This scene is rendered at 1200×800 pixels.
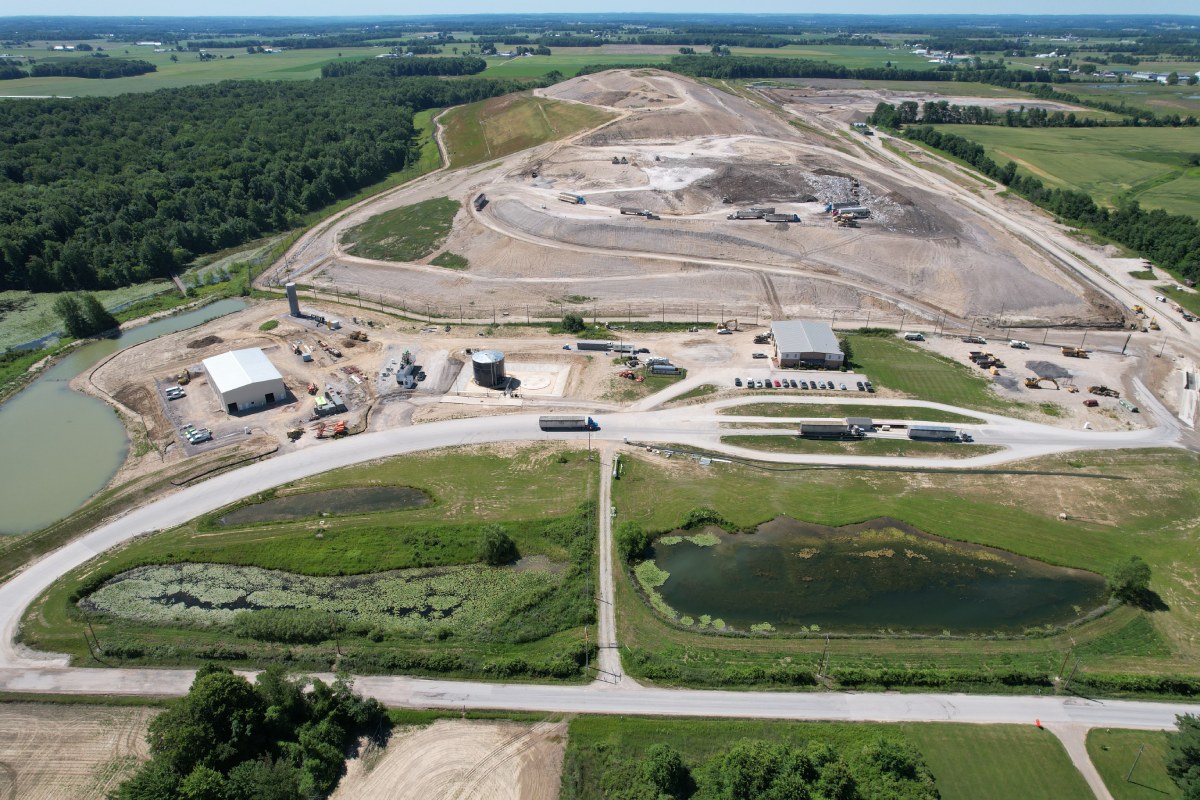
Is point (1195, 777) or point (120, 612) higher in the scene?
point (1195, 777)

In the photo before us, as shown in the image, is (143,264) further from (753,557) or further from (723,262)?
(753,557)

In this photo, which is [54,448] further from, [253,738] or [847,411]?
[847,411]

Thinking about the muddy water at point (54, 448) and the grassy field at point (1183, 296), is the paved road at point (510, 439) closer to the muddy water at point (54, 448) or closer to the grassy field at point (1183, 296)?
the muddy water at point (54, 448)

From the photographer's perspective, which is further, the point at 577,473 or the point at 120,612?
the point at 577,473

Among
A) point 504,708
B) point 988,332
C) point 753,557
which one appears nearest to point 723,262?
point 988,332

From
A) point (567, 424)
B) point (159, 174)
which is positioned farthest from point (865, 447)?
point (159, 174)

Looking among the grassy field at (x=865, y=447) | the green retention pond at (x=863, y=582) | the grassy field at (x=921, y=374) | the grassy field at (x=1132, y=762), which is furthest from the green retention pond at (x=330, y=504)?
the grassy field at (x=921, y=374)

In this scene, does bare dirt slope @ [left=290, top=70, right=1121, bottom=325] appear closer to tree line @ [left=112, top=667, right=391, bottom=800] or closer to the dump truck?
the dump truck
